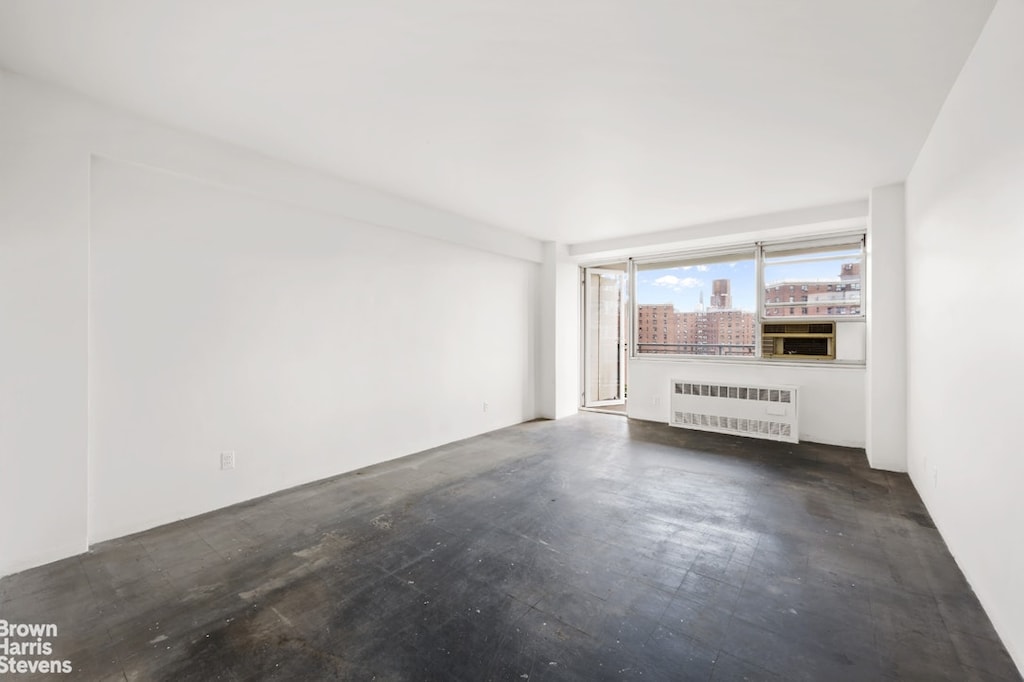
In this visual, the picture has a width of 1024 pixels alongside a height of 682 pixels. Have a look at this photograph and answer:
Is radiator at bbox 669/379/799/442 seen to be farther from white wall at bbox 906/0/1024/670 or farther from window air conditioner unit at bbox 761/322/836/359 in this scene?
white wall at bbox 906/0/1024/670

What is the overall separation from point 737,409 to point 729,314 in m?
1.28

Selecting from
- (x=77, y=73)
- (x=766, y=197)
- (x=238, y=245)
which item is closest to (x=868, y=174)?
(x=766, y=197)

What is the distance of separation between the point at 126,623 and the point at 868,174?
5723 millimetres

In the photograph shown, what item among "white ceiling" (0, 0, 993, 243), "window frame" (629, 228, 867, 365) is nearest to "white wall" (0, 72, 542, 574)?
"white ceiling" (0, 0, 993, 243)

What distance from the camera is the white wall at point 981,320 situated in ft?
5.35

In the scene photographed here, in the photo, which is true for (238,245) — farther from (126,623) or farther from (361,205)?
(126,623)

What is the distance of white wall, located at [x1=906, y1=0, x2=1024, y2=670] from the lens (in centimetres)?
163

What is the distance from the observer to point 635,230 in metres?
5.42

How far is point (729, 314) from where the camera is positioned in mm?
5590

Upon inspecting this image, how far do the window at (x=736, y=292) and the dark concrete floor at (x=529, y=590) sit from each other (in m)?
2.33

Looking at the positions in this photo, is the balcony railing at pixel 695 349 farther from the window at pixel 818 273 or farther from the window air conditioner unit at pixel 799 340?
the window at pixel 818 273

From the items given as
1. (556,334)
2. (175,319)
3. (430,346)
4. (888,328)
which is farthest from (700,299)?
(175,319)

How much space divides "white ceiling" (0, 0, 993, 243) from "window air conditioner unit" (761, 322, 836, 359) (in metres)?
1.91

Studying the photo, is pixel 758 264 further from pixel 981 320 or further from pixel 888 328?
pixel 981 320
